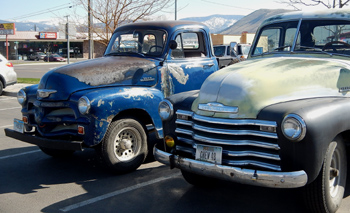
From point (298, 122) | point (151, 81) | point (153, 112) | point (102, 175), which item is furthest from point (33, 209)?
point (298, 122)

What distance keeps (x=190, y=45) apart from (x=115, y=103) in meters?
2.14

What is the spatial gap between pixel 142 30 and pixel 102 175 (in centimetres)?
255

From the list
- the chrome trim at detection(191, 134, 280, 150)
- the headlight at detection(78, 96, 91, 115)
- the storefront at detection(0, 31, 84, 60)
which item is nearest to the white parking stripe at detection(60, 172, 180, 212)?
the headlight at detection(78, 96, 91, 115)

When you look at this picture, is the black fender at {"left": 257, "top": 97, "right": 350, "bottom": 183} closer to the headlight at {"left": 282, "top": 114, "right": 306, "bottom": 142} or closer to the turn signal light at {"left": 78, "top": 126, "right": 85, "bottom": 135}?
the headlight at {"left": 282, "top": 114, "right": 306, "bottom": 142}

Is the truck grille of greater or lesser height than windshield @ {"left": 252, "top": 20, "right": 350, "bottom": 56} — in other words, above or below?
below

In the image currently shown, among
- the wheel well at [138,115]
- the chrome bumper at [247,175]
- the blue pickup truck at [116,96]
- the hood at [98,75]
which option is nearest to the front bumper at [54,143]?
the blue pickup truck at [116,96]

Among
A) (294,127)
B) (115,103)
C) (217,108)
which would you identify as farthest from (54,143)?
(294,127)

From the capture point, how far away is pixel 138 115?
621cm

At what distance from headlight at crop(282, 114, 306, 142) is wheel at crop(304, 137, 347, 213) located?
45 cm

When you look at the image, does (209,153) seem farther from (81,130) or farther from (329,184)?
(81,130)

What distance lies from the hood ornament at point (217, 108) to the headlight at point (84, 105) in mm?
1738

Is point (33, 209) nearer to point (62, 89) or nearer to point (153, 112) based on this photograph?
point (62, 89)

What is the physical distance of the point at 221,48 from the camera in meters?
23.2

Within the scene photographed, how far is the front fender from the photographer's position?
5469 mm
